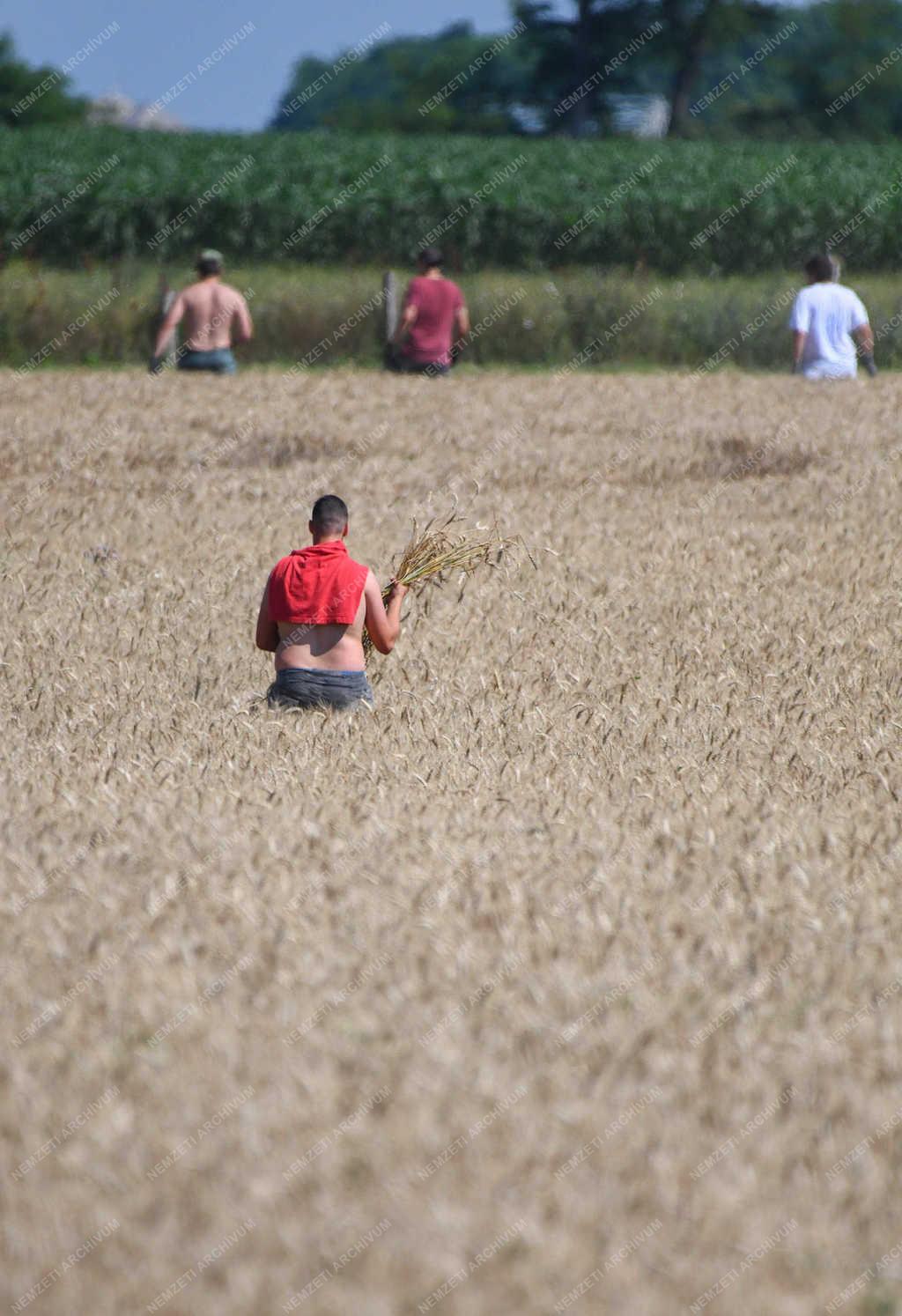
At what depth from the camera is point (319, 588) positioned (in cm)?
632

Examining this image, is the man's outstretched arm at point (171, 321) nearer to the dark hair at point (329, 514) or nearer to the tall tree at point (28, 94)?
the dark hair at point (329, 514)

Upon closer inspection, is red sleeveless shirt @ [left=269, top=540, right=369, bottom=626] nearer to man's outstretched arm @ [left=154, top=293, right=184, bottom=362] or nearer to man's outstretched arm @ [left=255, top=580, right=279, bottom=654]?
man's outstretched arm @ [left=255, top=580, right=279, bottom=654]

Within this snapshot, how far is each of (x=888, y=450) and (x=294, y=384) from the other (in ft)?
18.1

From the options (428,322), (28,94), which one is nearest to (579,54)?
(28,94)

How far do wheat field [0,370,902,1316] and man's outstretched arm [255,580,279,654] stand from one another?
1.03 ft

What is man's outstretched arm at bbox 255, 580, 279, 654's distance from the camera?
21.1 feet

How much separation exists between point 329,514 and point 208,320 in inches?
367

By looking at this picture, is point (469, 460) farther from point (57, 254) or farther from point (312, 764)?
point (57, 254)

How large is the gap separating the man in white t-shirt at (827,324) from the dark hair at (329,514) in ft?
28.8

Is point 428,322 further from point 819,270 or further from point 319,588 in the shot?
point 319,588

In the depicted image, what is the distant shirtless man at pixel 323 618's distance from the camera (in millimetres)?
6305

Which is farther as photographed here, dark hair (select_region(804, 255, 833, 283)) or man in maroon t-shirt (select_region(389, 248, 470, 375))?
man in maroon t-shirt (select_region(389, 248, 470, 375))

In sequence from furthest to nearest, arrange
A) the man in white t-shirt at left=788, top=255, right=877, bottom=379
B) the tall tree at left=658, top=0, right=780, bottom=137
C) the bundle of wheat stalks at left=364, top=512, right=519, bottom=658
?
1. the tall tree at left=658, top=0, right=780, bottom=137
2. the man in white t-shirt at left=788, top=255, right=877, bottom=379
3. the bundle of wheat stalks at left=364, top=512, right=519, bottom=658

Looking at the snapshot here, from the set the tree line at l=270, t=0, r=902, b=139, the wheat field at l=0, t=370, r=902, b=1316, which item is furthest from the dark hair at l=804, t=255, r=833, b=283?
the tree line at l=270, t=0, r=902, b=139
